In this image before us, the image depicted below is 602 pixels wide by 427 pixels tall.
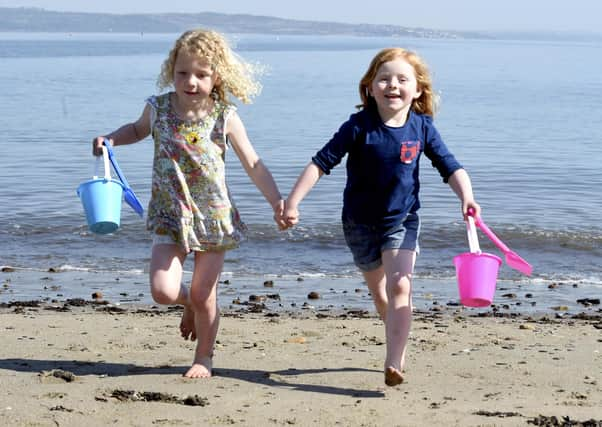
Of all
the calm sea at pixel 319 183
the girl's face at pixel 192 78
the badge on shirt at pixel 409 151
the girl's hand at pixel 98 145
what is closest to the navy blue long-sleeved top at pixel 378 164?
the badge on shirt at pixel 409 151

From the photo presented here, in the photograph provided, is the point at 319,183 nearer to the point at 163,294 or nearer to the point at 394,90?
the point at 394,90

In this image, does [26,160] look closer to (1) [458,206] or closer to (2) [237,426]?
(1) [458,206]

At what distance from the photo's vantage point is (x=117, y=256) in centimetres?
960

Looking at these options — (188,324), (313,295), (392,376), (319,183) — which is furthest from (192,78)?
(319,183)

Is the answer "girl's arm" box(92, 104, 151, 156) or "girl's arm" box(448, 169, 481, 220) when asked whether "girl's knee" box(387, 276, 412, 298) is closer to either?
"girl's arm" box(448, 169, 481, 220)

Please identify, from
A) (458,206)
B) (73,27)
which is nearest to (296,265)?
(458,206)

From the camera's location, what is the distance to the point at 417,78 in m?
5.14

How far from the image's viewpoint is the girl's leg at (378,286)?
518cm

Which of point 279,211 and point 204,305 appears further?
point 204,305

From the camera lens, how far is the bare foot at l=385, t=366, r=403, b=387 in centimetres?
484

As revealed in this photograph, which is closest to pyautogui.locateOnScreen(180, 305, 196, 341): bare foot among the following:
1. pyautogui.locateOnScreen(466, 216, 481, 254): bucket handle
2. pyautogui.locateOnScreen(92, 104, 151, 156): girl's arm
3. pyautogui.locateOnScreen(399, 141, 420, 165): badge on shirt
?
pyautogui.locateOnScreen(92, 104, 151, 156): girl's arm

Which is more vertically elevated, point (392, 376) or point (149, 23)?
point (149, 23)

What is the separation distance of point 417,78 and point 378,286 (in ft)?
3.36

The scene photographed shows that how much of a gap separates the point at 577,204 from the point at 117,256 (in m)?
5.97
